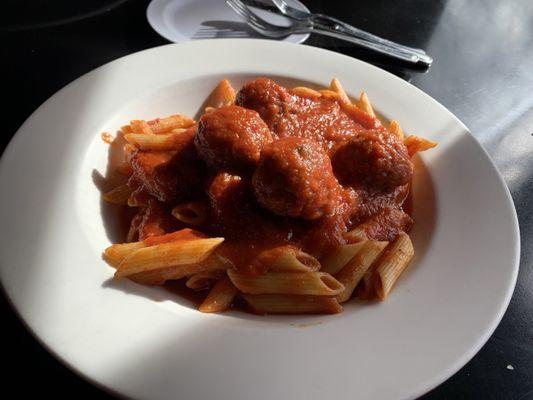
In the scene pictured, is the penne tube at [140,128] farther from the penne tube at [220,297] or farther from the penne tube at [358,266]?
the penne tube at [358,266]

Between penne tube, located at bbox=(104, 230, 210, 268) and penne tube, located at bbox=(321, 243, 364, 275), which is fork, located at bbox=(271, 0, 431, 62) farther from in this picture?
penne tube, located at bbox=(104, 230, 210, 268)

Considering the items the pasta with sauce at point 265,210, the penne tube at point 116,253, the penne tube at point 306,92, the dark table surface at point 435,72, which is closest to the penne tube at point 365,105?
the penne tube at point 306,92

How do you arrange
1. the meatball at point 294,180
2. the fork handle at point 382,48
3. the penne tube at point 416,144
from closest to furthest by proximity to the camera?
the meatball at point 294,180
the penne tube at point 416,144
the fork handle at point 382,48

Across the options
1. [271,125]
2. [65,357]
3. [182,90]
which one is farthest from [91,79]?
[65,357]

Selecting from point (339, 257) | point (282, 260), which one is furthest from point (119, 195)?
point (339, 257)

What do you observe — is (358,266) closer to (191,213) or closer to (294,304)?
(294,304)

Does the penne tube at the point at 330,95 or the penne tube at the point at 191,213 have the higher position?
the penne tube at the point at 330,95


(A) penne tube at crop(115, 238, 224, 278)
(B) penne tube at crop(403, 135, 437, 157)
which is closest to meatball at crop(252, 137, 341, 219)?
(A) penne tube at crop(115, 238, 224, 278)
